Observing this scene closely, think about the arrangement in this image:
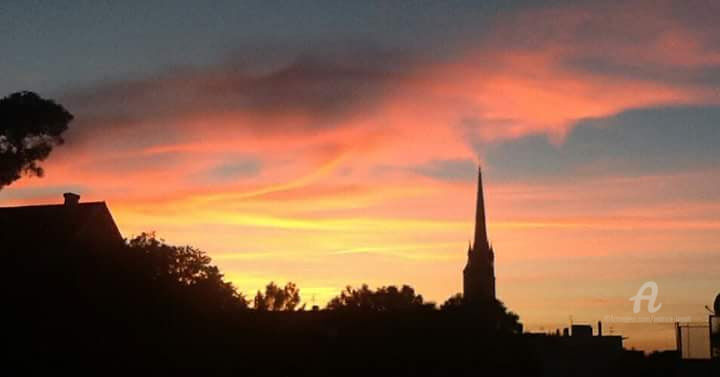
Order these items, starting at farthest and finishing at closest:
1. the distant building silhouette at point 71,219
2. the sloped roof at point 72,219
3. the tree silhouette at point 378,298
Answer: the tree silhouette at point 378,298
the sloped roof at point 72,219
the distant building silhouette at point 71,219

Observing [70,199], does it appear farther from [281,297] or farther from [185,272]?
[281,297]

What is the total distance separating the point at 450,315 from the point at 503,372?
15.2 meters

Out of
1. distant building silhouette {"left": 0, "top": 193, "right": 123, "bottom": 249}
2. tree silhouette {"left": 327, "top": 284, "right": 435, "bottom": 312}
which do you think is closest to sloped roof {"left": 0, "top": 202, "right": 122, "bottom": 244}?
distant building silhouette {"left": 0, "top": 193, "right": 123, "bottom": 249}

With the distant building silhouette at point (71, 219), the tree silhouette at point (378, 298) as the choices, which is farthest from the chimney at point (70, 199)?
the tree silhouette at point (378, 298)

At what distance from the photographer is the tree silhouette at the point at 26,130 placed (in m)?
66.1

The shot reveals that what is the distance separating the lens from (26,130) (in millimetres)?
67062

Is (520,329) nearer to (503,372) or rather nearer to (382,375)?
(503,372)

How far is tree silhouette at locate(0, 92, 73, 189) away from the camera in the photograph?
217 ft

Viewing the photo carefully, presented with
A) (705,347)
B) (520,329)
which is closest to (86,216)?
(705,347)

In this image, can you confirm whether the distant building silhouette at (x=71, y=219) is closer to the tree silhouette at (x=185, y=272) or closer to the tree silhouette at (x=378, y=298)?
the tree silhouette at (x=185, y=272)

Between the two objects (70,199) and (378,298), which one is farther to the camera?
(378,298)

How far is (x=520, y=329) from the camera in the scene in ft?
490

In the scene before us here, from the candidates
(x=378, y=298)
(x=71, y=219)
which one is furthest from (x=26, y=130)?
(x=378, y=298)

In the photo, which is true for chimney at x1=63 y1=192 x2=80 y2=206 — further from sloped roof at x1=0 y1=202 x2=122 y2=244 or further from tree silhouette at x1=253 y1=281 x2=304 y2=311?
tree silhouette at x1=253 y1=281 x2=304 y2=311
